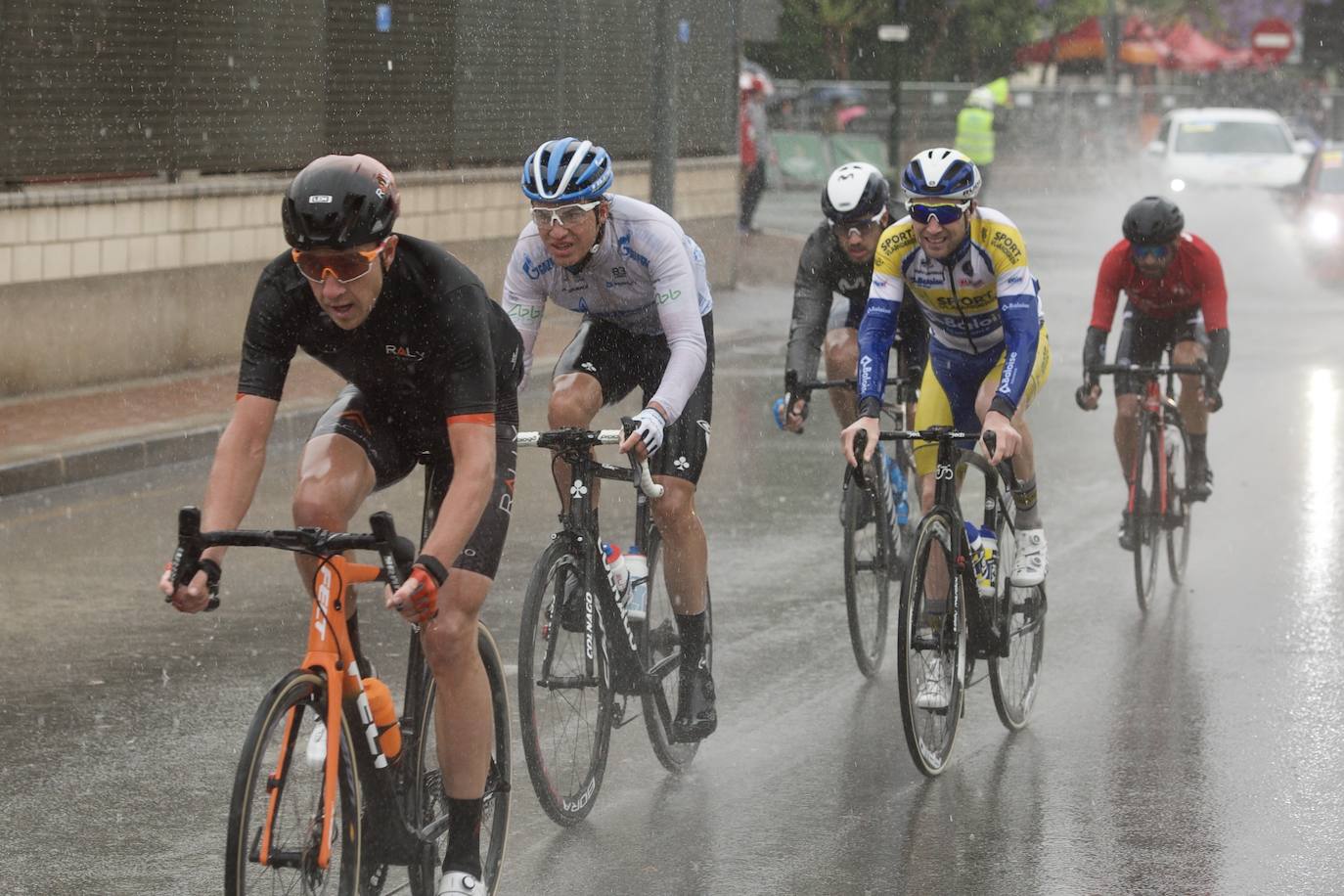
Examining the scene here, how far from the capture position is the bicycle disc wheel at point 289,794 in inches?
162

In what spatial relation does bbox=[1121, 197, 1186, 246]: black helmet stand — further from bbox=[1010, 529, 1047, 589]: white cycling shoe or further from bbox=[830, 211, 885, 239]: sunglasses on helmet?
bbox=[1010, 529, 1047, 589]: white cycling shoe

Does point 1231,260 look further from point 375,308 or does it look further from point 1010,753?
point 375,308

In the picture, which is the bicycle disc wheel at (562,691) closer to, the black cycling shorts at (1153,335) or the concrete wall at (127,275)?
the black cycling shorts at (1153,335)

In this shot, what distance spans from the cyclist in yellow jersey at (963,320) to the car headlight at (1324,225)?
18900 millimetres

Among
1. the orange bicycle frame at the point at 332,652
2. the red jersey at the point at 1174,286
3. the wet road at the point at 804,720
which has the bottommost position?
the wet road at the point at 804,720

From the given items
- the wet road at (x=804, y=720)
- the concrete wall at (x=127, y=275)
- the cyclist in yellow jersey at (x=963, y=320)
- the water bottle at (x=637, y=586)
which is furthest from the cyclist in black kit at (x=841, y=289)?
the concrete wall at (x=127, y=275)

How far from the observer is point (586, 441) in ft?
19.0

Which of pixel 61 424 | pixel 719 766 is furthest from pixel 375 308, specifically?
pixel 61 424

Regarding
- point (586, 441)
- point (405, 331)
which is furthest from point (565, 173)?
point (405, 331)

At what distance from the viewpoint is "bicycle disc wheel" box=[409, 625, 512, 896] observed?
4.92 metres

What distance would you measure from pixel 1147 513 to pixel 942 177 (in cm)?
313

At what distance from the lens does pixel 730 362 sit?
17.8m

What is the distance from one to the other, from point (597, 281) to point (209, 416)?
7724 millimetres

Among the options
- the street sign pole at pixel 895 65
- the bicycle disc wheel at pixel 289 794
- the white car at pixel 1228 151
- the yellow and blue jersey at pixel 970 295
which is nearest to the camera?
the bicycle disc wheel at pixel 289 794
